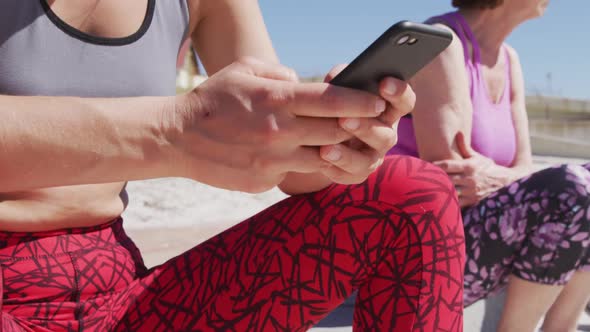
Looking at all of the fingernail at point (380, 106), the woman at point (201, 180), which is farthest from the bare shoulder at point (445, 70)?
the fingernail at point (380, 106)

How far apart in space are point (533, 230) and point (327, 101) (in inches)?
51.7

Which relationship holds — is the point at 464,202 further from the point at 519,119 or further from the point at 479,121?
the point at 519,119

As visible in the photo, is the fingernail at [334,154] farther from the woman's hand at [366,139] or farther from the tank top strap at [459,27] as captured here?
the tank top strap at [459,27]

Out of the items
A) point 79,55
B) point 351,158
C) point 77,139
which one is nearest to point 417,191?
point 351,158

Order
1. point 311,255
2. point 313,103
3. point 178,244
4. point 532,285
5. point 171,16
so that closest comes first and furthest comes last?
point 313,103 → point 311,255 → point 171,16 → point 532,285 → point 178,244

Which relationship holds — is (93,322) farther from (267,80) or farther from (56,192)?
(267,80)

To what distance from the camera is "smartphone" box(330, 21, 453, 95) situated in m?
0.84

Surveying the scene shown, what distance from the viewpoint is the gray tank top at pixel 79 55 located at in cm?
119

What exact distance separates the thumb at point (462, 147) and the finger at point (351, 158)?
1.11m

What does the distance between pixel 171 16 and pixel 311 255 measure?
2.11 ft

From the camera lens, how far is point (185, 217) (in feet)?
13.4

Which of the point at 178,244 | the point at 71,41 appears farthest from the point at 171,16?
the point at 178,244

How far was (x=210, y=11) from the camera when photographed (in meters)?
1.50

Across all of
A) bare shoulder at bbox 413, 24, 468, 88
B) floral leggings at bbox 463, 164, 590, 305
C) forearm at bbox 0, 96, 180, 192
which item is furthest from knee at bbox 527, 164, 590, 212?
forearm at bbox 0, 96, 180, 192
